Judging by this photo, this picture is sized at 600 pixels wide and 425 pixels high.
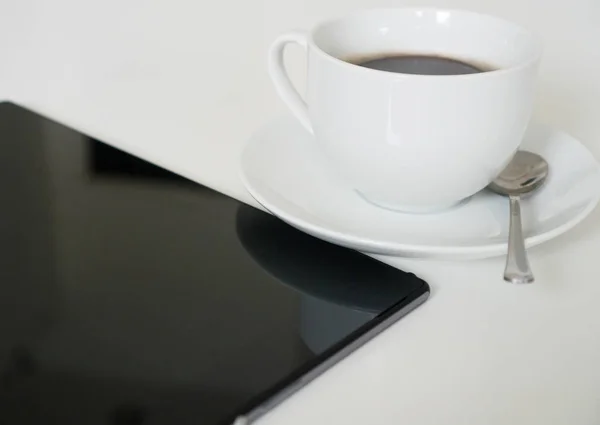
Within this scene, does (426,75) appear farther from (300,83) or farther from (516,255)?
(300,83)

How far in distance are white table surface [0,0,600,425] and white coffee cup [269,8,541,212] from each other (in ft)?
0.17

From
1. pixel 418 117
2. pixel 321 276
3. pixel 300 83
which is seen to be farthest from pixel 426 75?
pixel 300 83

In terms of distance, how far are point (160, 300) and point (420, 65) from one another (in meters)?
0.24

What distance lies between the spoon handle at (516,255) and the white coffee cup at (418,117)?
1.2 inches

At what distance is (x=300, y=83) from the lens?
71cm

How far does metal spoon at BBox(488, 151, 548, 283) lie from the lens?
381mm

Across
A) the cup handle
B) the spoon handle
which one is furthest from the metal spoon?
the cup handle

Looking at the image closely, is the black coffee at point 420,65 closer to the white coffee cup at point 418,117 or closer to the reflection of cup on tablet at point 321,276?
the white coffee cup at point 418,117

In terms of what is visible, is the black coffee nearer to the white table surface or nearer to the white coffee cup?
the white coffee cup

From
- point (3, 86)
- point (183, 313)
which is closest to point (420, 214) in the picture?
point (183, 313)

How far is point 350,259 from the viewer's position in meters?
0.41

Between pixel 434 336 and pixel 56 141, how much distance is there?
0.34m

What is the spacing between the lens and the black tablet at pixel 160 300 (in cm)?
30

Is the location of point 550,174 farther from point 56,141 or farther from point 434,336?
point 56,141
